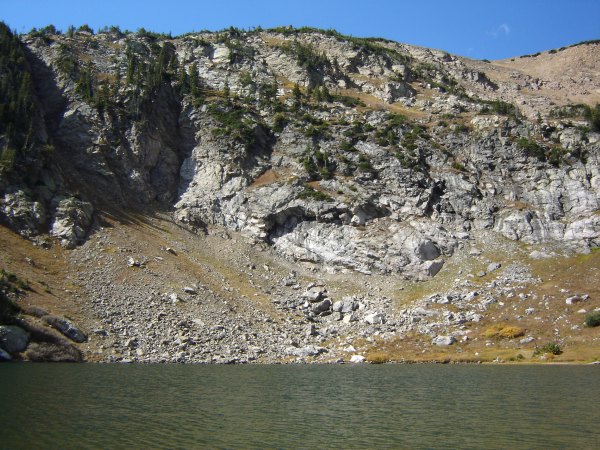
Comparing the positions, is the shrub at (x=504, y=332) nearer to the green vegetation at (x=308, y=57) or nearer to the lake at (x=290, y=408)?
the lake at (x=290, y=408)

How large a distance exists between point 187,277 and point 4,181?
27.3 metres

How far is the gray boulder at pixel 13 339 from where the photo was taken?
38844 millimetres

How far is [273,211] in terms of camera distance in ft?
244

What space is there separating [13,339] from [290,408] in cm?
2716

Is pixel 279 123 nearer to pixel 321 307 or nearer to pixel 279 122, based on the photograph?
pixel 279 122

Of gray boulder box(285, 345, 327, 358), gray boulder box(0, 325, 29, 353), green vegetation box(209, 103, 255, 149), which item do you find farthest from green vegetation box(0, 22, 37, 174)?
gray boulder box(285, 345, 327, 358)

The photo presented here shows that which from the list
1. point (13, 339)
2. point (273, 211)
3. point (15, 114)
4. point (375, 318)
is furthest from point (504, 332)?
point (15, 114)

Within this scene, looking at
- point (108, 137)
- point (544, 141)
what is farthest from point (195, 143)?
point (544, 141)

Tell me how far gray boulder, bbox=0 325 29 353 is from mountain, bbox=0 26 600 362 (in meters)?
0.64

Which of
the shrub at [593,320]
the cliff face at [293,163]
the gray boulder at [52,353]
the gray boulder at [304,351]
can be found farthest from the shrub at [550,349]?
the gray boulder at [52,353]

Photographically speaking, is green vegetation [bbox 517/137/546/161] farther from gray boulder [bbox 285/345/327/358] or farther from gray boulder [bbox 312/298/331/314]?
gray boulder [bbox 285/345/327/358]

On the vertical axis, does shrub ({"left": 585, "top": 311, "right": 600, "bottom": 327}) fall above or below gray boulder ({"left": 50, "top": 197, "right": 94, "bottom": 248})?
below

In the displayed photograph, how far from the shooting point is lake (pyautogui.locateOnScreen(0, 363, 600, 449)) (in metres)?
18.9

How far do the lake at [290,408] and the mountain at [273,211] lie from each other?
36.9 ft
